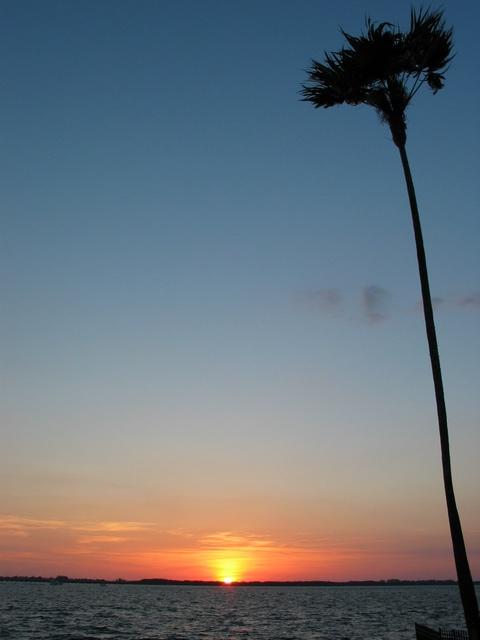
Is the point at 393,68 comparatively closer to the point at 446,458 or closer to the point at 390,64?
the point at 390,64

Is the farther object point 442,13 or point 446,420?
point 442,13

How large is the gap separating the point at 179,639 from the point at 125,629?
1219 cm

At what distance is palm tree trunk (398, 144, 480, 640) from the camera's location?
53.6ft

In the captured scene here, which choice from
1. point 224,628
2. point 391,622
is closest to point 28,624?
point 224,628

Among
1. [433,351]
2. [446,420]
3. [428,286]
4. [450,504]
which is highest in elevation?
[428,286]

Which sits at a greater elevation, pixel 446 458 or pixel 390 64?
pixel 390 64

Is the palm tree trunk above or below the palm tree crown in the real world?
below

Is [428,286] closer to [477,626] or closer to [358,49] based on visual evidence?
[358,49]

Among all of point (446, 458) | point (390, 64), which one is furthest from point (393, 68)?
point (446, 458)

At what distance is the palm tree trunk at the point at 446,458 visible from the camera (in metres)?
16.3

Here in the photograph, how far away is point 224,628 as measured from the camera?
248 ft

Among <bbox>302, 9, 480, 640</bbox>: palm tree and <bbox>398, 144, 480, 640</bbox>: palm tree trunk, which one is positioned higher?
<bbox>302, 9, 480, 640</bbox>: palm tree

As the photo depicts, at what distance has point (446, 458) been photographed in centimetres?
1748

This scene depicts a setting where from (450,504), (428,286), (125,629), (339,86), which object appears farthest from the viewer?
(125,629)
